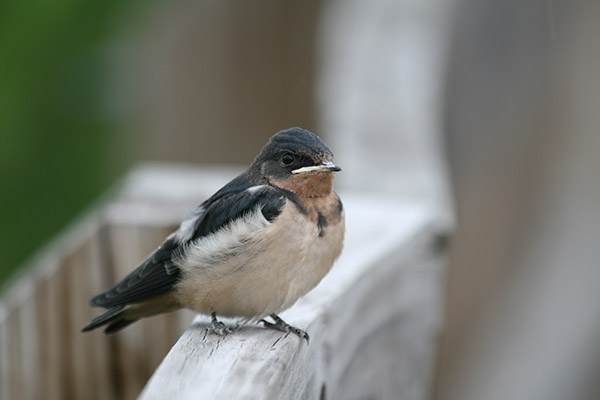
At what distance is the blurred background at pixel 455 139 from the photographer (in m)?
3.55

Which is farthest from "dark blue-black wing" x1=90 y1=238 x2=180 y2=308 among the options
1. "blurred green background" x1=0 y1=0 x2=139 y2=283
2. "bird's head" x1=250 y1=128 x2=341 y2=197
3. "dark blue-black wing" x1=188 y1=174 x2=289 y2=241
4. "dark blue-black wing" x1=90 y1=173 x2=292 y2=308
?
"blurred green background" x1=0 y1=0 x2=139 y2=283

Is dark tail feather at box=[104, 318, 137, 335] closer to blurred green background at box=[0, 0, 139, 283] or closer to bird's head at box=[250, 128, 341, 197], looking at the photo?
bird's head at box=[250, 128, 341, 197]

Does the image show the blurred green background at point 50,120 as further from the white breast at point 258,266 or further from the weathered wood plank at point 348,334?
the white breast at point 258,266

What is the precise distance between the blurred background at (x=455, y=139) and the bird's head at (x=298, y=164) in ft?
3.33

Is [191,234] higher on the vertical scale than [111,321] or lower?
higher

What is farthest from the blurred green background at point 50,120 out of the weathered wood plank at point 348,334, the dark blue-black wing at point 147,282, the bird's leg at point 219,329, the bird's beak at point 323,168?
the bird's leg at point 219,329

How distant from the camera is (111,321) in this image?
2.42 metres

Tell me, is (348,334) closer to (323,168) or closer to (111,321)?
(323,168)

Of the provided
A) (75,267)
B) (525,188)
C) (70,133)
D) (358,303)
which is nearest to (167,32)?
(70,133)

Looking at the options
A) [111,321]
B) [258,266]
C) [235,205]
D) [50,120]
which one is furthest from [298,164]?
[50,120]

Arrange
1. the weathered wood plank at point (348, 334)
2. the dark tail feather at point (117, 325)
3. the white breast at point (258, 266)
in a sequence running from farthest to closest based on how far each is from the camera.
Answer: the dark tail feather at point (117, 325), the white breast at point (258, 266), the weathered wood plank at point (348, 334)

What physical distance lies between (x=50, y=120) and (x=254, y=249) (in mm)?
2515

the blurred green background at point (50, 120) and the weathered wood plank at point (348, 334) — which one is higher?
the blurred green background at point (50, 120)

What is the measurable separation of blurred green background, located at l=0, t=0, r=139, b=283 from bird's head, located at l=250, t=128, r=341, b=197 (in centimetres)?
204
